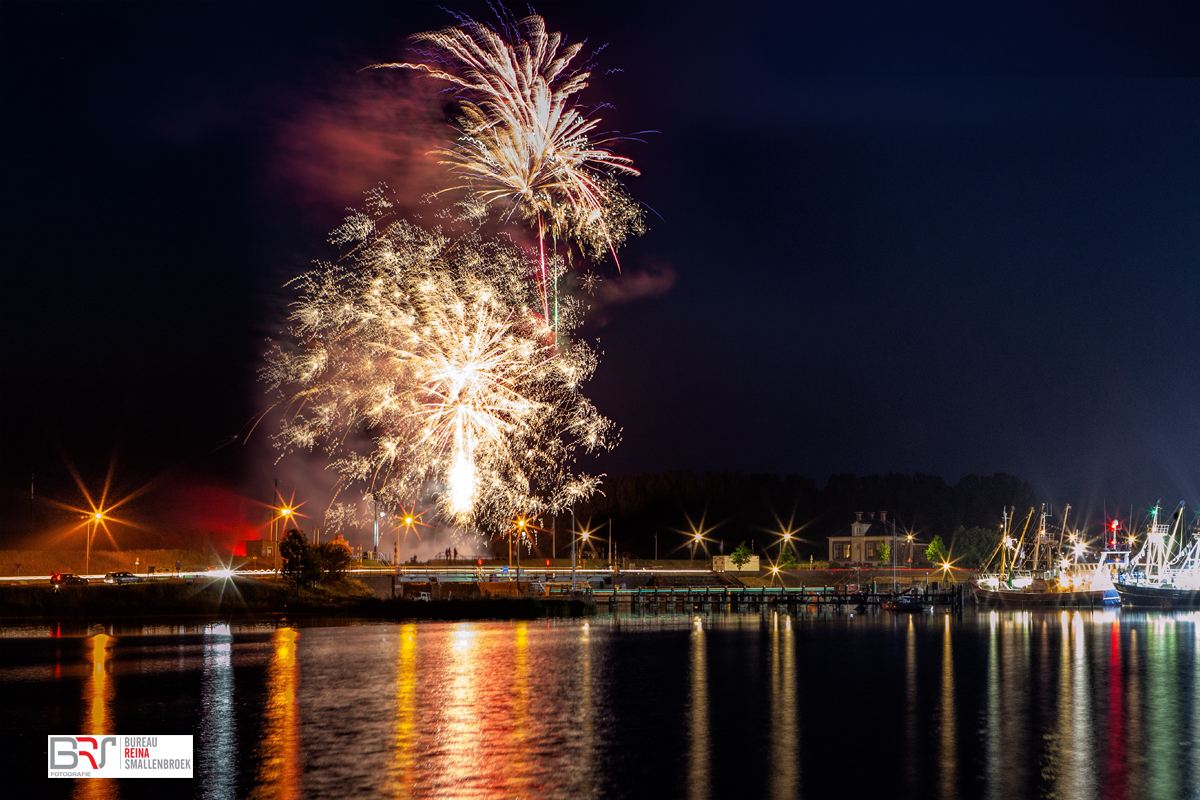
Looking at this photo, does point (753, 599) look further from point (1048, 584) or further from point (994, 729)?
point (994, 729)

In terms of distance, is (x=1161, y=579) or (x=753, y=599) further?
(x=1161, y=579)

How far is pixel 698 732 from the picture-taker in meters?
24.4

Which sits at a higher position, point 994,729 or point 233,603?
point 994,729

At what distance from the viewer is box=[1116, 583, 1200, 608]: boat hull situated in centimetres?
11362

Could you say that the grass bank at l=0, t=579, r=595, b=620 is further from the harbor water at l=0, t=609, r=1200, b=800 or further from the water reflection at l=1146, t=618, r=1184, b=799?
the water reflection at l=1146, t=618, r=1184, b=799

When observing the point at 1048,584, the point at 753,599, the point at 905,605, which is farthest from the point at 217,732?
the point at 1048,584

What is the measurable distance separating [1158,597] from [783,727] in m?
105

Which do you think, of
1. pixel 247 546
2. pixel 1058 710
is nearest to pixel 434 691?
pixel 1058 710

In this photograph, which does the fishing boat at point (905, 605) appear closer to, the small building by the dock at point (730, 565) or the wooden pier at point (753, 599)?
the wooden pier at point (753, 599)

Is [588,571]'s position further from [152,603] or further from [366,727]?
[366,727]

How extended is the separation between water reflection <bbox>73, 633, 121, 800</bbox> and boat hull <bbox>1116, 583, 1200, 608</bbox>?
106445mm

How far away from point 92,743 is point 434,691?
10.5 metres

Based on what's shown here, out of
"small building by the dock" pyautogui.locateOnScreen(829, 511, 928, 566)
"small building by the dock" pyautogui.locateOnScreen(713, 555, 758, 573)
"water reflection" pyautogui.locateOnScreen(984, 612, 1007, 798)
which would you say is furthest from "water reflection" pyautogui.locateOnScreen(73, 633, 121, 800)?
"small building by the dock" pyautogui.locateOnScreen(829, 511, 928, 566)

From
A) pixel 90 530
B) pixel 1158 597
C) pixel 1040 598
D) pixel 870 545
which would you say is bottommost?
pixel 1158 597
